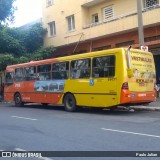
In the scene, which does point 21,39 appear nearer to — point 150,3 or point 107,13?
point 107,13

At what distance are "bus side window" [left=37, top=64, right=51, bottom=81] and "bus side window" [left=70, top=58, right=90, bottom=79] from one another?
6.80 ft

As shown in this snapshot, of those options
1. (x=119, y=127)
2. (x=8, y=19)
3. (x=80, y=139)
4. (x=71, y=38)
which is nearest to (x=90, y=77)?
(x=119, y=127)

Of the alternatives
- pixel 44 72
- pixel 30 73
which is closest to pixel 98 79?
pixel 44 72

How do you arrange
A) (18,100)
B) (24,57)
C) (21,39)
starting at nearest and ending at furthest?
1. (18,100)
2. (24,57)
3. (21,39)

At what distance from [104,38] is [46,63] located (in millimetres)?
7496

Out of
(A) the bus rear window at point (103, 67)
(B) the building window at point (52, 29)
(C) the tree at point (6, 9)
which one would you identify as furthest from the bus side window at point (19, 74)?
(B) the building window at point (52, 29)

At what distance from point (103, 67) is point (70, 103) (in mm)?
3060

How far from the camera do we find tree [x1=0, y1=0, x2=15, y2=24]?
27.1 m

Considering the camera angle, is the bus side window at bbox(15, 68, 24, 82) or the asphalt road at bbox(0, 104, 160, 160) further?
the bus side window at bbox(15, 68, 24, 82)

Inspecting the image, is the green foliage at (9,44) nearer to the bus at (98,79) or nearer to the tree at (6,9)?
the tree at (6,9)

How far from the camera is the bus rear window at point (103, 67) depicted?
14.9 meters

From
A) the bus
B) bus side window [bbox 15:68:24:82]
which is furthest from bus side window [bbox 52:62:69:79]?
bus side window [bbox 15:68:24:82]

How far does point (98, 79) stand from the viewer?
15.6 meters

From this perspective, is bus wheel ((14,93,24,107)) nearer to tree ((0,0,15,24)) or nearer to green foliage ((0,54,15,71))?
green foliage ((0,54,15,71))
